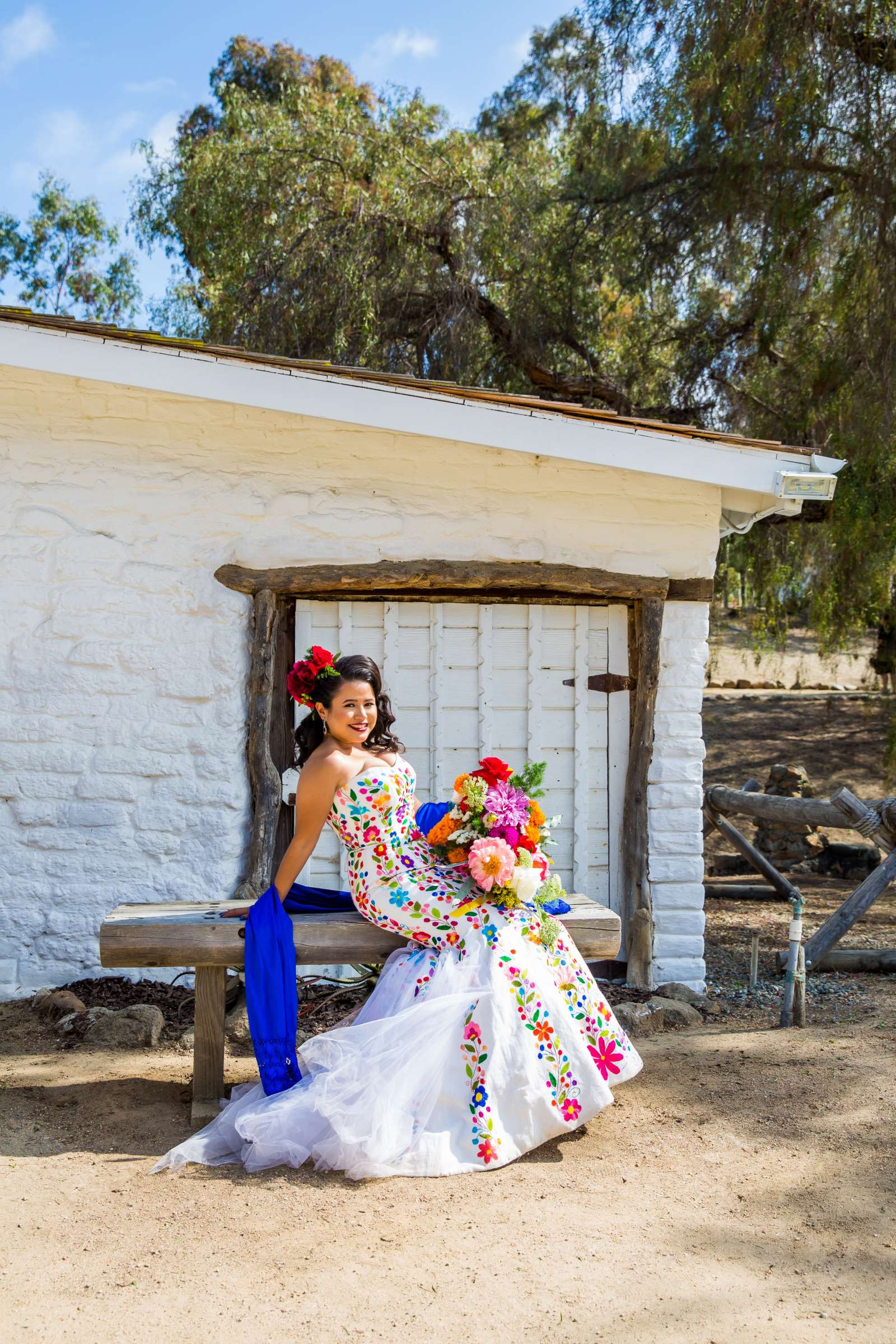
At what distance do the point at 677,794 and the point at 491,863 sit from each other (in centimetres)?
223

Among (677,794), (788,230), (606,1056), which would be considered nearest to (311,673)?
(606,1056)

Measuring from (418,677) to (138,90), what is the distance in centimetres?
1273

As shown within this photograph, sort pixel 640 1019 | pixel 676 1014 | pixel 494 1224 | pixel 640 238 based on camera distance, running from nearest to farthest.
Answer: pixel 494 1224, pixel 640 1019, pixel 676 1014, pixel 640 238

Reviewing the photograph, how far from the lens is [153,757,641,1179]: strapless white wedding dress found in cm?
335

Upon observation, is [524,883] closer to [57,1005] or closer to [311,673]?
[311,673]

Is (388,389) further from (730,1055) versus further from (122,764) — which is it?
(730,1055)

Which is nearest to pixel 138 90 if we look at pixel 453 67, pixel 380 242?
pixel 453 67

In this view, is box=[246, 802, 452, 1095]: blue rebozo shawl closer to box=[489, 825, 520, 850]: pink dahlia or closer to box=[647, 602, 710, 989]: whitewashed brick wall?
box=[489, 825, 520, 850]: pink dahlia

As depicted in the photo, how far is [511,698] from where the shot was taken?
222 inches

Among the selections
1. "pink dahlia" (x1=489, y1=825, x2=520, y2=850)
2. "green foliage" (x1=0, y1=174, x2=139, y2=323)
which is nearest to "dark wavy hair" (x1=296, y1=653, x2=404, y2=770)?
"pink dahlia" (x1=489, y1=825, x2=520, y2=850)

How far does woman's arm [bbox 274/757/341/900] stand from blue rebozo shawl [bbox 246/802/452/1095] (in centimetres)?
8

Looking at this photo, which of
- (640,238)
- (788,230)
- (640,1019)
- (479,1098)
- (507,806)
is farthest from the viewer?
(640,238)

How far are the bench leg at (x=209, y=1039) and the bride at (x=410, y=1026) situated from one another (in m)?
0.11

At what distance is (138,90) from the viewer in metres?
14.9
